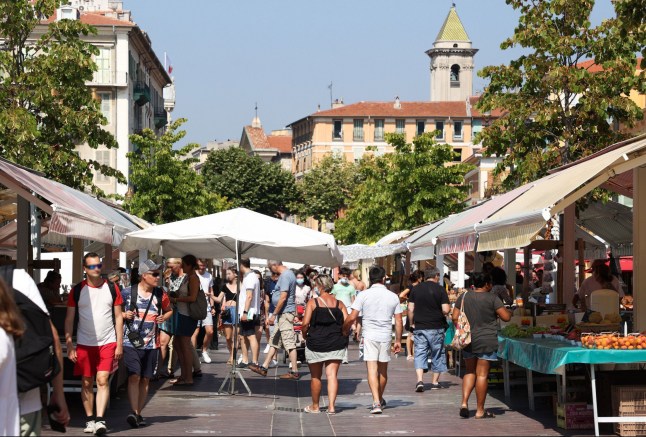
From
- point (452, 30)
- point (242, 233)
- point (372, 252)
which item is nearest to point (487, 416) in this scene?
point (242, 233)

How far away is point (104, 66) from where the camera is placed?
242ft

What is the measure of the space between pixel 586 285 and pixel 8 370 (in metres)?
14.5

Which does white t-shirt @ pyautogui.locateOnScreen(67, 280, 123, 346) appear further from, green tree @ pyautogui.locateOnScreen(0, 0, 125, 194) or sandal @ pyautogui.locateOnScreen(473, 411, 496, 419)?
green tree @ pyautogui.locateOnScreen(0, 0, 125, 194)

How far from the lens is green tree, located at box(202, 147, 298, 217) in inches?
4370

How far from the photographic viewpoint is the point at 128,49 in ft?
247

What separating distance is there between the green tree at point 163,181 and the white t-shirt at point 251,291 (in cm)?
3230

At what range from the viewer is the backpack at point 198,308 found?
18.3 m

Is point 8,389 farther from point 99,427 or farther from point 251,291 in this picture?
point 251,291

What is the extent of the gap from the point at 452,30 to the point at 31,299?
181m

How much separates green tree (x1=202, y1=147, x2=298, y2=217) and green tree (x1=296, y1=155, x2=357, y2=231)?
113 inches

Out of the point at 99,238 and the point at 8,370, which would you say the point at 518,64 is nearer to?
the point at 99,238

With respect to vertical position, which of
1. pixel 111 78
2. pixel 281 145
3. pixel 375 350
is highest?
pixel 281 145

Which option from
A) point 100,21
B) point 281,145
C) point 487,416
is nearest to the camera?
point 487,416

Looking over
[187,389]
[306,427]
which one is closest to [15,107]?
[187,389]
